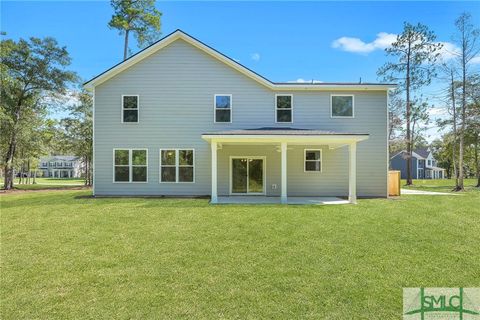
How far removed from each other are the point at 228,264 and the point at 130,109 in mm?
11510

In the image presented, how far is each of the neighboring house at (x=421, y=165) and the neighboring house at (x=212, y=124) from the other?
36.1m

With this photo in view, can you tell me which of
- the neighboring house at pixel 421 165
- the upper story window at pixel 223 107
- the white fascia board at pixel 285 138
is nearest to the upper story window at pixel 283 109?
the upper story window at pixel 223 107

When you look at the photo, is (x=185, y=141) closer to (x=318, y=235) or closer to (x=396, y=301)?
(x=318, y=235)

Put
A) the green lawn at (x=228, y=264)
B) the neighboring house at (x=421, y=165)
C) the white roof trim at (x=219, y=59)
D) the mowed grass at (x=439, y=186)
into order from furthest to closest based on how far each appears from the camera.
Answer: the neighboring house at (x=421, y=165) → the mowed grass at (x=439, y=186) → the white roof trim at (x=219, y=59) → the green lawn at (x=228, y=264)

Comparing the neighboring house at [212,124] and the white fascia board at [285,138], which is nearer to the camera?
the white fascia board at [285,138]

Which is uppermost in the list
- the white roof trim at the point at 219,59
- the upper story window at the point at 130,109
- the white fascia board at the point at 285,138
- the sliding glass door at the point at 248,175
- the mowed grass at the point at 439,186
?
the white roof trim at the point at 219,59

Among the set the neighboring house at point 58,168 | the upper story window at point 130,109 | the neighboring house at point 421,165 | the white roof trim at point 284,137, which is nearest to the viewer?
the white roof trim at point 284,137

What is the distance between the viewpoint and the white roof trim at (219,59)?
14.0 m

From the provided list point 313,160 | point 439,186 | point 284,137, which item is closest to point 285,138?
point 284,137

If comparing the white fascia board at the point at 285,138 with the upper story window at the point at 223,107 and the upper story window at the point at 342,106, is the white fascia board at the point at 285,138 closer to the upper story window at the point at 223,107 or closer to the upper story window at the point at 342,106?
the upper story window at the point at 223,107

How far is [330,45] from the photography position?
18.2m

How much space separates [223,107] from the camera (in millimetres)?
14359

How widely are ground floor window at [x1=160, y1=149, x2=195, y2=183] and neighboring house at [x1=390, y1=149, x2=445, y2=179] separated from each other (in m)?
40.9

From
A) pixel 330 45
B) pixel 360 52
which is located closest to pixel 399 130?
pixel 360 52
